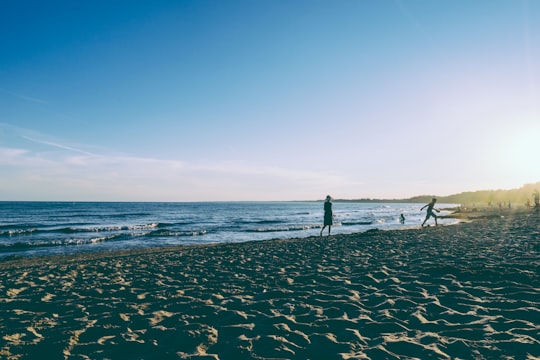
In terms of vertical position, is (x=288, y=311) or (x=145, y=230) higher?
(x=288, y=311)

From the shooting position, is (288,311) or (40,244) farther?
(40,244)

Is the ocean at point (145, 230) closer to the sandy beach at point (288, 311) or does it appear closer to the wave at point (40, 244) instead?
the wave at point (40, 244)

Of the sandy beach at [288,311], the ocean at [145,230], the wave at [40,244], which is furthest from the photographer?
the ocean at [145,230]

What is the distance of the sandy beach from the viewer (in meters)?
4.25

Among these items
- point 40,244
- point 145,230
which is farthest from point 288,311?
point 145,230

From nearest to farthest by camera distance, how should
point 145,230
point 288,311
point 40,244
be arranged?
point 288,311 < point 40,244 < point 145,230

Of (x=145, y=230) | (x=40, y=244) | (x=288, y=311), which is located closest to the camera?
(x=288, y=311)

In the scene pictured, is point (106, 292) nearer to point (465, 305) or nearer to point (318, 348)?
point (318, 348)

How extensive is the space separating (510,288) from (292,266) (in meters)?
5.36

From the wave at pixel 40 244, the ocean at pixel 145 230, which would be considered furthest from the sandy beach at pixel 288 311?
the wave at pixel 40 244

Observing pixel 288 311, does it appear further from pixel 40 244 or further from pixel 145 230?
pixel 145 230

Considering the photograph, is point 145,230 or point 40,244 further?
point 145,230

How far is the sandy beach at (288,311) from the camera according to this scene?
4.25 m

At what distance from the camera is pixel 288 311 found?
5.69 m
